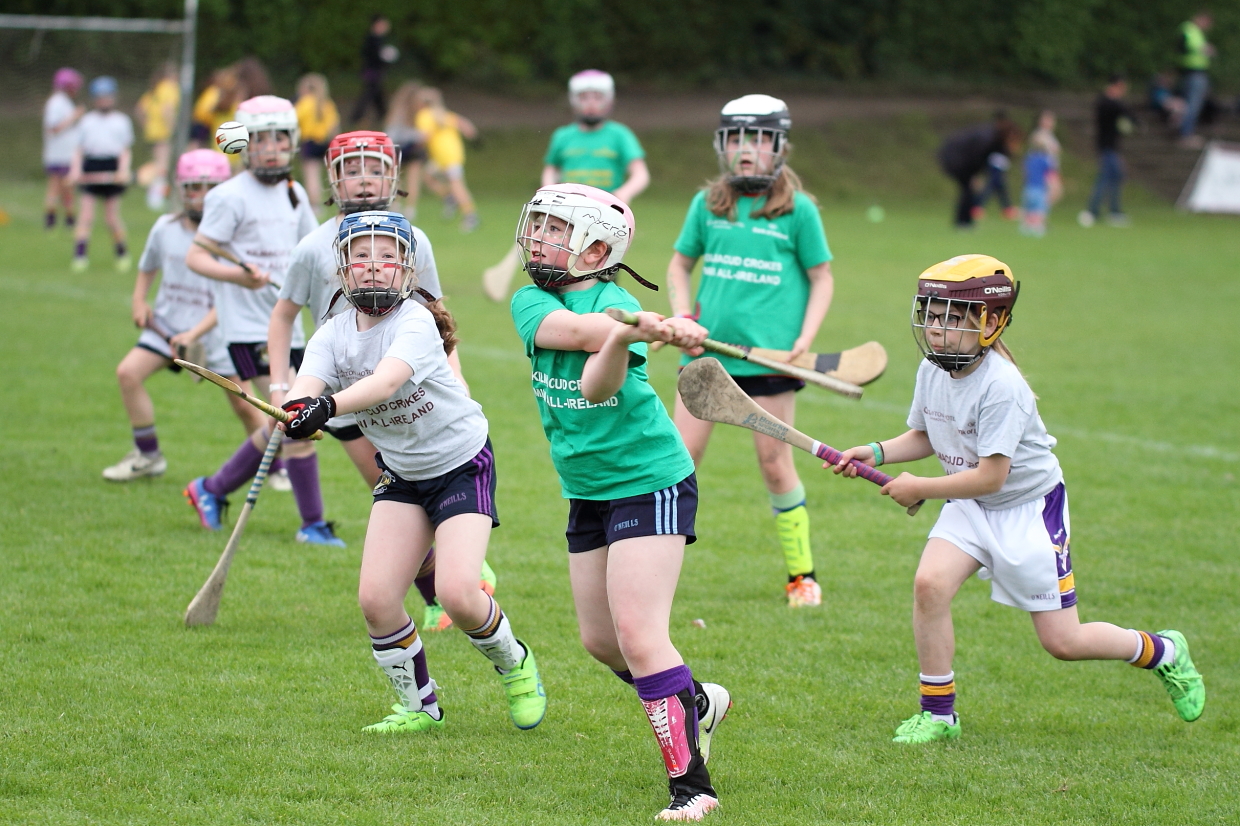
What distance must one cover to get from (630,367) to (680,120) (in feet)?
84.2

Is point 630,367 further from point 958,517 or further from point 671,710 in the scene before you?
point 958,517

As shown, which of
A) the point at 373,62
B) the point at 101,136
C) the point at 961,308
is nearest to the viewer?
the point at 961,308

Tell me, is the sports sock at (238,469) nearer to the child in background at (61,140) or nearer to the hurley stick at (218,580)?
the hurley stick at (218,580)

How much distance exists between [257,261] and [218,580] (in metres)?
1.82

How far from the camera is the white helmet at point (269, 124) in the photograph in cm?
597

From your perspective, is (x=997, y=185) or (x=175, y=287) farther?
(x=997, y=185)

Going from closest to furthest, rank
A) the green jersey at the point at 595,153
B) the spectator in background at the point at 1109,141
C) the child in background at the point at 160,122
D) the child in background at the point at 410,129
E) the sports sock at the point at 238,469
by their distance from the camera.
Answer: the sports sock at the point at 238,469 < the green jersey at the point at 595,153 < the child in background at the point at 160,122 < the child in background at the point at 410,129 < the spectator in background at the point at 1109,141

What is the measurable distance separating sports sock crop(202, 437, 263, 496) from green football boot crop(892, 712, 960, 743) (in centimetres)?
343

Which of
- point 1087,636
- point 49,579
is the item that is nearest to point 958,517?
point 1087,636

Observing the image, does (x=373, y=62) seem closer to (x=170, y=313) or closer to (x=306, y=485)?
(x=170, y=313)

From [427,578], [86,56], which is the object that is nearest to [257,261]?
[427,578]

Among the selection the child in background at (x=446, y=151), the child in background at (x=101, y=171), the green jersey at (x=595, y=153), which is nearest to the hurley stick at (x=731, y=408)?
the green jersey at (x=595, y=153)

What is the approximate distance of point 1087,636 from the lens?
432 cm

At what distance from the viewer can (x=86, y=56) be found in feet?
69.9
